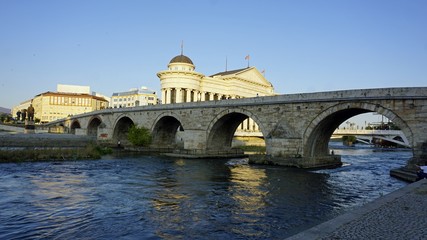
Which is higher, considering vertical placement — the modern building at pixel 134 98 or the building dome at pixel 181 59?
the building dome at pixel 181 59

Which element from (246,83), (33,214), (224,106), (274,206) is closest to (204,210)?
(274,206)

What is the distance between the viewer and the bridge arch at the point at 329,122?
20903 mm

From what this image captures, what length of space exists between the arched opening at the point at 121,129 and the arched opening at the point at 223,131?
2136cm

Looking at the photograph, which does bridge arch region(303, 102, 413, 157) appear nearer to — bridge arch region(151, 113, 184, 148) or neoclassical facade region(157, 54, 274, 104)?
bridge arch region(151, 113, 184, 148)

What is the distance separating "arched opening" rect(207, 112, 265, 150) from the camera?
34344 millimetres

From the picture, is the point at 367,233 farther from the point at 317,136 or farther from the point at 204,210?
the point at 317,136

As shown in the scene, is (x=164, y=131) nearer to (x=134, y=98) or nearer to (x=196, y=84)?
(x=196, y=84)

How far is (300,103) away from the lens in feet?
Result: 84.8

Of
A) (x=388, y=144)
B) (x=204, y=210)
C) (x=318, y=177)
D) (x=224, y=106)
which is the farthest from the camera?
(x=388, y=144)

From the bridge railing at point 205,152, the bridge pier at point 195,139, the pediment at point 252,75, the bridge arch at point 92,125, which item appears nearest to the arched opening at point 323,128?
the bridge railing at point 205,152

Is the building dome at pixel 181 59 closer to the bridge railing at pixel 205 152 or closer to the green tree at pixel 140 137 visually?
the green tree at pixel 140 137

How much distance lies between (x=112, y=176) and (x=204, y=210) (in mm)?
9718

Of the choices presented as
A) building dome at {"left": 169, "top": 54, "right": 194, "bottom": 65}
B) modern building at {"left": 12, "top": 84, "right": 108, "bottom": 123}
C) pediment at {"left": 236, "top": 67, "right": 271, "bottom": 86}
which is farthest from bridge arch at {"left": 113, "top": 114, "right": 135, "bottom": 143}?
modern building at {"left": 12, "top": 84, "right": 108, "bottom": 123}

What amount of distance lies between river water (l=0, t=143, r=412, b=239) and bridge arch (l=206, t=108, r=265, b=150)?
1238 centimetres
